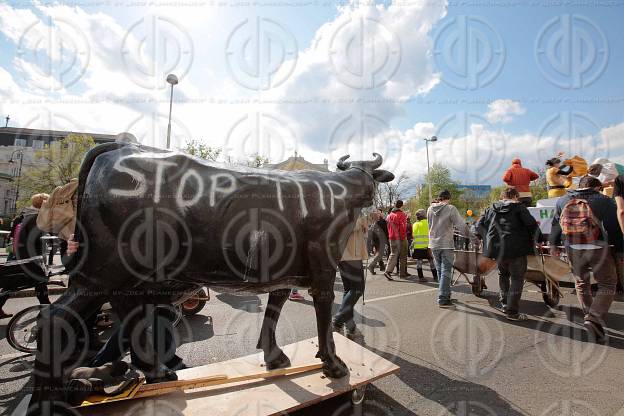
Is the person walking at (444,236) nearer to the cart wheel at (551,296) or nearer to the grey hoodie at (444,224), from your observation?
the grey hoodie at (444,224)

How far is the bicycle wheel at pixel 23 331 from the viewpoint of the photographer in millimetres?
4016

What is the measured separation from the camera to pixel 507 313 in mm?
5332

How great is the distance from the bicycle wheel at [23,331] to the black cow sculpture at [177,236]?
2.42 m

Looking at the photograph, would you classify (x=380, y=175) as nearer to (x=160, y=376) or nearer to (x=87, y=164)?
(x=87, y=164)

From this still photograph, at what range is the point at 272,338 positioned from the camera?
3.08 meters

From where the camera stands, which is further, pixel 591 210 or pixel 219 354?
pixel 591 210

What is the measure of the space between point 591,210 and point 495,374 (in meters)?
2.96

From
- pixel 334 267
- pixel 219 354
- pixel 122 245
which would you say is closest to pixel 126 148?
pixel 122 245

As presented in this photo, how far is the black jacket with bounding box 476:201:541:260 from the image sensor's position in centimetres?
538

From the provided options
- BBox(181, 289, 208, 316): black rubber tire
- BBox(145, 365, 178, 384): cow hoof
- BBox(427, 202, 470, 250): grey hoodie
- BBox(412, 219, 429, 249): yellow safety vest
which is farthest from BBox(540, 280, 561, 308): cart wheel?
BBox(145, 365, 178, 384): cow hoof

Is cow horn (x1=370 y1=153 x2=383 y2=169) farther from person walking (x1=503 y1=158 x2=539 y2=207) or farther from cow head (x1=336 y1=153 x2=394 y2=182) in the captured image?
person walking (x1=503 y1=158 x2=539 y2=207)

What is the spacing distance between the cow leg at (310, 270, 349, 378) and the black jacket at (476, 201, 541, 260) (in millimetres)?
3961

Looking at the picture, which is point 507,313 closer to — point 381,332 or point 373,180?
point 381,332

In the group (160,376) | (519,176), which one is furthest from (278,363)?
(519,176)
